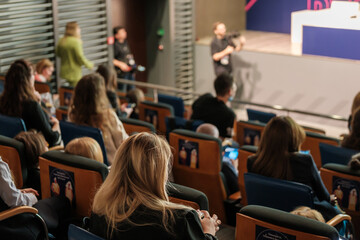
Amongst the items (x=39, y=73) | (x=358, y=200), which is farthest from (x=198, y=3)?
(x=358, y=200)

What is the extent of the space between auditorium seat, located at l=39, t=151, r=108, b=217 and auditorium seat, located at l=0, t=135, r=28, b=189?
0.31m

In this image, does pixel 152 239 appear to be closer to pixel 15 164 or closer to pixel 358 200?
pixel 15 164

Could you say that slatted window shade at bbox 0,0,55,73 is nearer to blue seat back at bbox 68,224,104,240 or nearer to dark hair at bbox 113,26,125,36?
dark hair at bbox 113,26,125,36

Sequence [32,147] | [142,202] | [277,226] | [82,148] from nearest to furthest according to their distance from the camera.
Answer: [142,202]
[277,226]
[82,148]
[32,147]

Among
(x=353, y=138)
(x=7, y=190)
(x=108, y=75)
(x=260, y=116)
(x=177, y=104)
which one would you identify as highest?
(x=108, y=75)

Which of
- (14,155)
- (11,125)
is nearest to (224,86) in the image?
(11,125)

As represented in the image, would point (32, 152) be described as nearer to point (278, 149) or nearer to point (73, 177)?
point (73, 177)

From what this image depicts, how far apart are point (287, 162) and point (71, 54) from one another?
18.0 feet

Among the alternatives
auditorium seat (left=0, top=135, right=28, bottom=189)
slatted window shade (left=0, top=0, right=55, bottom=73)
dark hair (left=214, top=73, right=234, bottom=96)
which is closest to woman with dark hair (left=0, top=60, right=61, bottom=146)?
auditorium seat (left=0, top=135, right=28, bottom=189)

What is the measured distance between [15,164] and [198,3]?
27.4ft

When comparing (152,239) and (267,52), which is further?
(267,52)

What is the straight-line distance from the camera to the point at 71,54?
352 inches

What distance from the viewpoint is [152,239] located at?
2594 millimetres

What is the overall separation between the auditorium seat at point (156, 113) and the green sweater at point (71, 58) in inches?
94.9
